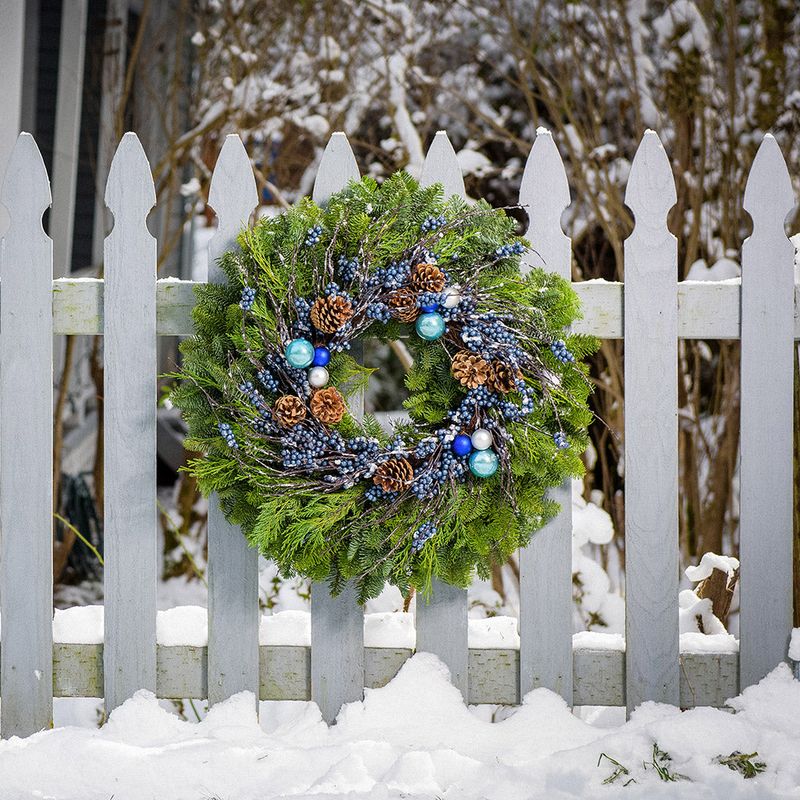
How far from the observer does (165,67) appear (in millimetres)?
5586

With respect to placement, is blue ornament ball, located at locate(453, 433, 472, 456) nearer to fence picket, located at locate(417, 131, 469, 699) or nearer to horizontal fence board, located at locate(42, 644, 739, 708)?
fence picket, located at locate(417, 131, 469, 699)

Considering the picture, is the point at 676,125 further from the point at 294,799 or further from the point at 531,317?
the point at 294,799

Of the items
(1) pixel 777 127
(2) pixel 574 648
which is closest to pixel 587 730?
(2) pixel 574 648

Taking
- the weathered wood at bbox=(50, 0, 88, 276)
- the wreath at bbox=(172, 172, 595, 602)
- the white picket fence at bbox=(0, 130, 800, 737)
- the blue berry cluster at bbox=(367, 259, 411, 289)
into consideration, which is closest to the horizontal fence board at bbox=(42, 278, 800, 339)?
the white picket fence at bbox=(0, 130, 800, 737)

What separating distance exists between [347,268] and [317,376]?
25 cm

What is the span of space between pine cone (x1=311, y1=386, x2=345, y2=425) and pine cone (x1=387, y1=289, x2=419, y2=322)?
22 cm

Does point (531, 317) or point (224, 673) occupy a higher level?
point (531, 317)

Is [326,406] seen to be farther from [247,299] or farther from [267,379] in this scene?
[247,299]

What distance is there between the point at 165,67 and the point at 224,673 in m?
4.45

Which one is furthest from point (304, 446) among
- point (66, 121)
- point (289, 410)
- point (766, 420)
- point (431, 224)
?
point (66, 121)

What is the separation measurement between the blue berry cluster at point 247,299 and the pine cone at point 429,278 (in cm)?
35

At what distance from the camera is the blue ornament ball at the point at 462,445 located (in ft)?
6.40

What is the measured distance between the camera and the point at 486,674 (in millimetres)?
2178

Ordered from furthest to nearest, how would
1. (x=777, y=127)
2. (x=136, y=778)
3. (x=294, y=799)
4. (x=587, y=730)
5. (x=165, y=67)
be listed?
→ (x=165, y=67) < (x=777, y=127) < (x=587, y=730) < (x=136, y=778) < (x=294, y=799)
